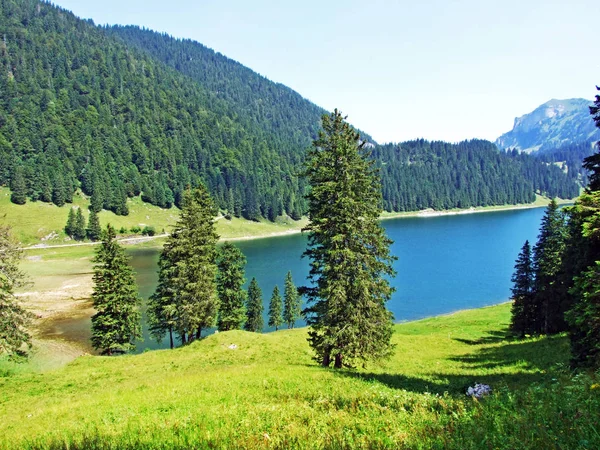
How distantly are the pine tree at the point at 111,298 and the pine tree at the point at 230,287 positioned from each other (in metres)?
10.9

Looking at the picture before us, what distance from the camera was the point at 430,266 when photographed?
111 metres

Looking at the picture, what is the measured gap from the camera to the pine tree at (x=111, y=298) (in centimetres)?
4091

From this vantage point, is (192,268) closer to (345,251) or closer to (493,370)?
(345,251)

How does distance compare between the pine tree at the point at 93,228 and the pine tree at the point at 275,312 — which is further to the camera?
the pine tree at the point at 93,228

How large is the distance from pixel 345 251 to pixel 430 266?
321 ft

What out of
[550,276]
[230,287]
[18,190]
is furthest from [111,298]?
[18,190]

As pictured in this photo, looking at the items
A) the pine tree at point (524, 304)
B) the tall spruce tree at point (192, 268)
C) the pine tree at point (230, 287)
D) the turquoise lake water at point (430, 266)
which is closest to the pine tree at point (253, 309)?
the turquoise lake water at point (430, 266)

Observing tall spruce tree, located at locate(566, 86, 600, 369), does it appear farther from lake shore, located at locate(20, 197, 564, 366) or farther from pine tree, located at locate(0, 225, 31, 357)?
pine tree, located at locate(0, 225, 31, 357)

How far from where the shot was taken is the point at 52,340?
5578 centimetres

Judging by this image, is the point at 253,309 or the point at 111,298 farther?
the point at 253,309

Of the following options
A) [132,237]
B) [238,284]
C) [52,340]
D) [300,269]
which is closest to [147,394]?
[238,284]

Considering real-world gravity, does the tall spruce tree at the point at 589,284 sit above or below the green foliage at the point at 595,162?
below

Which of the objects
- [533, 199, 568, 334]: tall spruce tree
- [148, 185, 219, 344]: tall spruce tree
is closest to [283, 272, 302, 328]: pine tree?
[148, 185, 219, 344]: tall spruce tree

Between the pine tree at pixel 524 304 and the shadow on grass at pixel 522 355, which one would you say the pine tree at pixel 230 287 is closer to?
the shadow on grass at pixel 522 355
